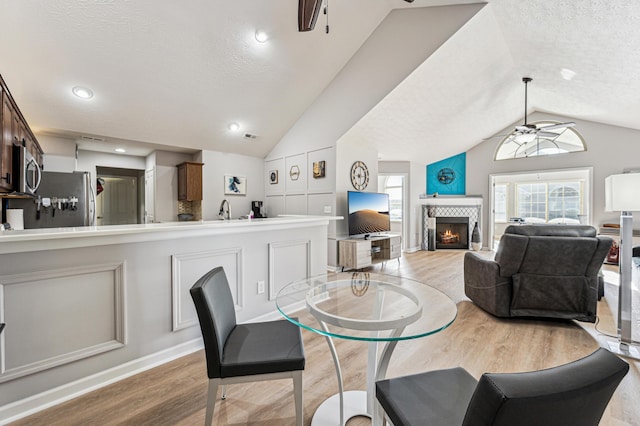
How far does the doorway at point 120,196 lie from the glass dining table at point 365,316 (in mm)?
6076

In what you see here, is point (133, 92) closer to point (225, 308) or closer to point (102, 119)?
point (102, 119)

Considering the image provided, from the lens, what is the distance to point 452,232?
7.59 meters

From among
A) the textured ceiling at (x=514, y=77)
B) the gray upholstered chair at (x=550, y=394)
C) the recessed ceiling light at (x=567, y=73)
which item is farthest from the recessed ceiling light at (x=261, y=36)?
the recessed ceiling light at (x=567, y=73)

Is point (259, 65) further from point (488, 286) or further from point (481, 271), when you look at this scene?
point (488, 286)

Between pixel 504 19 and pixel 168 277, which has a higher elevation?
pixel 504 19

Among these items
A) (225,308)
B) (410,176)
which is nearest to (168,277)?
(225,308)

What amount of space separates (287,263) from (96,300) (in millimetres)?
1547

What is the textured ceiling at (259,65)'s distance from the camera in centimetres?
275

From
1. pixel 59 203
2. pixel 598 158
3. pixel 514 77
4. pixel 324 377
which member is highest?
pixel 514 77

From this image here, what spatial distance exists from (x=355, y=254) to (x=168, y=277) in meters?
3.08

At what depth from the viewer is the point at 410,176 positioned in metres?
7.14

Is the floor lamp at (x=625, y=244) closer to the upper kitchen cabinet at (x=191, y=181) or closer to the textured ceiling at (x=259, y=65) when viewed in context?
the textured ceiling at (x=259, y=65)

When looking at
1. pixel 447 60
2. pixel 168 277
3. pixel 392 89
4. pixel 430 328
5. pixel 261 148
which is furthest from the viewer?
pixel 261 148

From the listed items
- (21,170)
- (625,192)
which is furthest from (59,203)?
(625,192)
